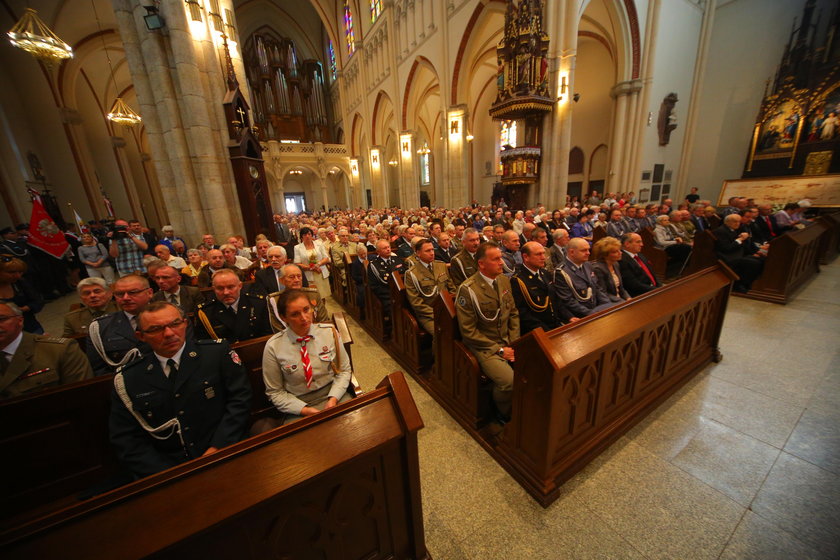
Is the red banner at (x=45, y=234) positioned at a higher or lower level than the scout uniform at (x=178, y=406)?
Answer: higher

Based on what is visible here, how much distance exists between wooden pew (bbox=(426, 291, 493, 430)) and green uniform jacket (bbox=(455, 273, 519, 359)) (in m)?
0.10

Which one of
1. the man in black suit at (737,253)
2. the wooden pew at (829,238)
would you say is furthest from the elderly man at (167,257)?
the wooden pew at (829,238)

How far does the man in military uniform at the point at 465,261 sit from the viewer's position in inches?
146

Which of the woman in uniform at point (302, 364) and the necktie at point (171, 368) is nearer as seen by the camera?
the necktie at point (171, 368)

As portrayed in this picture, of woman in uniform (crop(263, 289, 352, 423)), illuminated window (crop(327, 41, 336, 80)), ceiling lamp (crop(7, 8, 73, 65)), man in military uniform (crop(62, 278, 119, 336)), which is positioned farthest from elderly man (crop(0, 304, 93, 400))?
illuminated window (crop(327, 41, 336, 80))

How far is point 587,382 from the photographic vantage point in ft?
6.44

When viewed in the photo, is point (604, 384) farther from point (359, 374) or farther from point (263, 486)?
point (359, 374)

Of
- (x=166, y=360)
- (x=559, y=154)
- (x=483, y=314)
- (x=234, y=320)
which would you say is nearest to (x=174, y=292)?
(x=234, y=320)

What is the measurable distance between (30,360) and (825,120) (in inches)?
738

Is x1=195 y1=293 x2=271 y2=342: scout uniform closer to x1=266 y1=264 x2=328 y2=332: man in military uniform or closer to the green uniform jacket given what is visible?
x1=266 y1=264 x2=328 y2=332: man in military uniform

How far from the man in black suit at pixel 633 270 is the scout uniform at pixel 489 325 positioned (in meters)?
1.75

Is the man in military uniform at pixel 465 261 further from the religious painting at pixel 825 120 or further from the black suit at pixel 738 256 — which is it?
the religious painting at pixel 825 120

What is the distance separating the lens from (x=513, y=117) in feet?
29.6

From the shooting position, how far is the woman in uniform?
1801 mm
